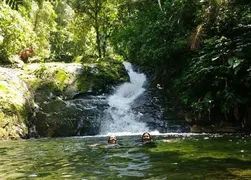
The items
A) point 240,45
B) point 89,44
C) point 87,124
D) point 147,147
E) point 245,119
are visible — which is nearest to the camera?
point 147,147

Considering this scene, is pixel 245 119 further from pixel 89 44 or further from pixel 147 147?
pixel 89 44

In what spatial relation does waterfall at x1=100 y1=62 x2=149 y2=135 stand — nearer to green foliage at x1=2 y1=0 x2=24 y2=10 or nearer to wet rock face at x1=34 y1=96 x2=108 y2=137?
wet rock face at x1=34 y1=96 x2=108 y2=137

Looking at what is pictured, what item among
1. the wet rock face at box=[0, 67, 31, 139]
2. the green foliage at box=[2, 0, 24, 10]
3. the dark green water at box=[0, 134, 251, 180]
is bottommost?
the dark green water at box=[0, 134, 251, 180]

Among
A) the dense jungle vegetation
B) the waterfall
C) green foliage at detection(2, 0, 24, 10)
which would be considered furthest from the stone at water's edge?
green foliage at detection(2, 0, 24, 10)

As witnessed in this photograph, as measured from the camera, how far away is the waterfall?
16359mm

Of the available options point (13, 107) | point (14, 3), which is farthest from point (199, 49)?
point (14, 3)

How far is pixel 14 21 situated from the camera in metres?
19.4

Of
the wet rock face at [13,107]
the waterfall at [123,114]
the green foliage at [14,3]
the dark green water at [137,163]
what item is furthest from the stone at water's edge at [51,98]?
the green foliage at [14,3]

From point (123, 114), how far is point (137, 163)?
1020cm

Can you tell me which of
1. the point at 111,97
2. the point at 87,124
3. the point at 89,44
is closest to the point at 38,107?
the point at 87,124

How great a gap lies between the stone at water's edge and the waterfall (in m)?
0.52

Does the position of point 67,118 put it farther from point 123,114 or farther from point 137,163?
point 137,163

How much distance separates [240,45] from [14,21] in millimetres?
12319

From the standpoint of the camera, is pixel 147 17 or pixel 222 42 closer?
pixel 222 42
